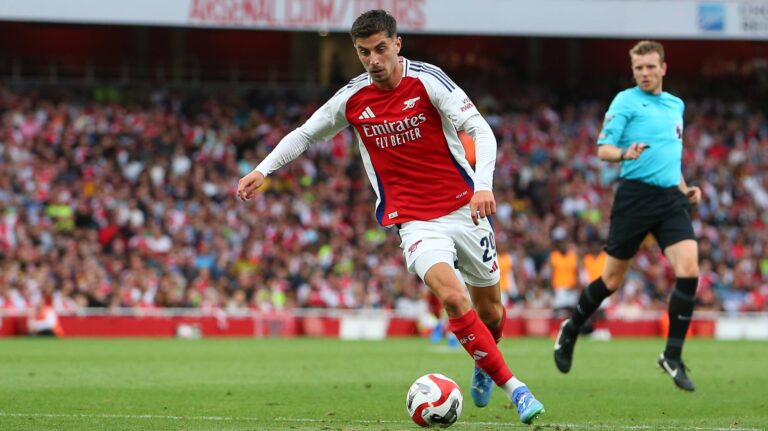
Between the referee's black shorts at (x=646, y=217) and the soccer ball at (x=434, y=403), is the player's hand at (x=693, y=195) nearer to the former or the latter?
the referee's black shorts at (x=646, y=217)

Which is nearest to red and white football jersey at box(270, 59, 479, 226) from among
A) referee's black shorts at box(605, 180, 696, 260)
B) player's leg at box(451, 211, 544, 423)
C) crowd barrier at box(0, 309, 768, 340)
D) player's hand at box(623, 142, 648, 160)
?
player's leg at box(451, 211, 544, 423)

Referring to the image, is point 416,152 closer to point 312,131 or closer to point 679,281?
point 312,131

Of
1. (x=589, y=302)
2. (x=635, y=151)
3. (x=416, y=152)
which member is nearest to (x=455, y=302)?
(x=416, y=152)

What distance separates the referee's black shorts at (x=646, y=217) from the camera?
9.55 m

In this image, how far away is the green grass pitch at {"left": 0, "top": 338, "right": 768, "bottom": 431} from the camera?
7297 mm

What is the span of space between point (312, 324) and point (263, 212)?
3759mm

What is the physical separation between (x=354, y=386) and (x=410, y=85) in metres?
3.67

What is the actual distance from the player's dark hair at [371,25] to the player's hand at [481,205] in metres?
1.16

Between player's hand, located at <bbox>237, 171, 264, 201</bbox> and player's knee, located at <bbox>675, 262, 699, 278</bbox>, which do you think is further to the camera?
player's knee, located at <bbox>675, 262, 699, 278</bbox>

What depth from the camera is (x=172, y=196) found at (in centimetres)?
2683

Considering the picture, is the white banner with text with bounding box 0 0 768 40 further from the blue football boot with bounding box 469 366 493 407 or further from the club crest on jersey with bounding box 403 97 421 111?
the club crest on jersey with bounding box 403 97 421 111

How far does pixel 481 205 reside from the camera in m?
6.68

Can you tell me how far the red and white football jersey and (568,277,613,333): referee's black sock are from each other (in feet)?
9.00

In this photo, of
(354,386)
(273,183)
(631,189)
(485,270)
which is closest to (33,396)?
(354,386)
